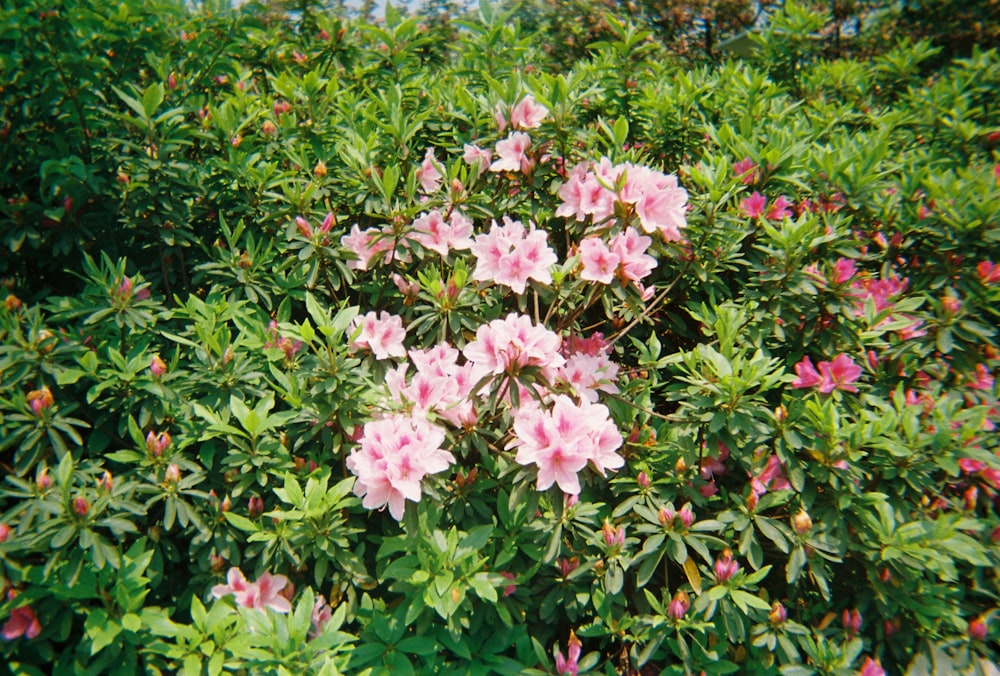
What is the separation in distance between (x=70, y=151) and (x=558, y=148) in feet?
5.92

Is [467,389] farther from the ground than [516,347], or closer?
closer

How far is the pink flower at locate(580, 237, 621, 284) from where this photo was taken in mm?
2070

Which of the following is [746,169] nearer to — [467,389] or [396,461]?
[467,389]

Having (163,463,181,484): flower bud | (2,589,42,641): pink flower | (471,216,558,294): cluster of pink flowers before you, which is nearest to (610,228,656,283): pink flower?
(471,216,558,294): cluster of pink flowers

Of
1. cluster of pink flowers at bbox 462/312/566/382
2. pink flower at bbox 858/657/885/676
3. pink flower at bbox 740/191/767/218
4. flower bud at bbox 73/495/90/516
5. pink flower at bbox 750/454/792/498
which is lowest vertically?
pink flower at bbox 858/657/885/676

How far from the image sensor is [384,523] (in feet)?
7.03

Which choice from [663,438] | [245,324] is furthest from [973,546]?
[245,324]

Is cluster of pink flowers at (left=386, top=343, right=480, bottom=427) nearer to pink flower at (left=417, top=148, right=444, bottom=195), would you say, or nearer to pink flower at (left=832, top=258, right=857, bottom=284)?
pink flower at (left=417, top=148, right=444, bottom=195)

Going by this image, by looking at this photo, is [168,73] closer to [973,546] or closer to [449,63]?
[449,63]

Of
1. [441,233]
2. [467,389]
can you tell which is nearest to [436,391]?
[467,389]

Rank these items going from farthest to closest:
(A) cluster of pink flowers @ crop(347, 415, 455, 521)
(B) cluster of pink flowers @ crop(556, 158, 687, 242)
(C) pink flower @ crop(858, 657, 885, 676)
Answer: (B) cluster of pink flowers @ crop(556, 158, 687, 242)
(C) pink flower @ crop(858, 657, 885, 676)
(A) cluster of pink flowers @ crop(347, 415, 455, 521)

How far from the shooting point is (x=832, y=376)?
88.0 inches

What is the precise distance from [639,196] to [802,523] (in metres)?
1.12

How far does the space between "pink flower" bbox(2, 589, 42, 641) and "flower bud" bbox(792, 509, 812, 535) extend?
7.27 ft
